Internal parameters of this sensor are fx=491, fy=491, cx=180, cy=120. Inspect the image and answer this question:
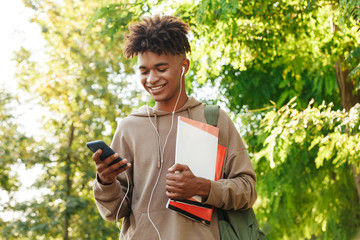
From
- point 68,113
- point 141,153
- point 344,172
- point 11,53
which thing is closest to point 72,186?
point 68,113

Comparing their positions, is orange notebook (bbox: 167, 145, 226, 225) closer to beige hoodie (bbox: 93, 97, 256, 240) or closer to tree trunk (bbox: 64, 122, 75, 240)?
beige hoodie (bbox: 93, 97, 256, 240)

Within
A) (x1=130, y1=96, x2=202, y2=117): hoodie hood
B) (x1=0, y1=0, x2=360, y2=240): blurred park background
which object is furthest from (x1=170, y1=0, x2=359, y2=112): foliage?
(x1=130, y1=96, x2=202, y2=117): hoodie hood

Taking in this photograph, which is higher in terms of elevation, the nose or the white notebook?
the nose

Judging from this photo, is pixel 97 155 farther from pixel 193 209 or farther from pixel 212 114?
pixel 212 114

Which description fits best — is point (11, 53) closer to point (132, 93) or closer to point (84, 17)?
point (84, 17)

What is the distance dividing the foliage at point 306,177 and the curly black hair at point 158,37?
112 inches

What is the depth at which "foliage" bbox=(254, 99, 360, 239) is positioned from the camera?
5.15 m

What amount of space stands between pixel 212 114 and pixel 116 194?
62cm

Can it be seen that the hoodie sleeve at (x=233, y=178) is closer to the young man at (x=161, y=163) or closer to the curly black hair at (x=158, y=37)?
the young man at (x=161, y=163)

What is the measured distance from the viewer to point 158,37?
2426 millimetres

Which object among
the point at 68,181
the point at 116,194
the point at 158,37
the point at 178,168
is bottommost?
the point at 68,181

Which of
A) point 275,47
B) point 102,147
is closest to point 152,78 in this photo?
point 102,147

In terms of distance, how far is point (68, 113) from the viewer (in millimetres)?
12453

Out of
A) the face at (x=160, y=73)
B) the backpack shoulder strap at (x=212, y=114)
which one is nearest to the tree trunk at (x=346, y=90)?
the backpack shoulder strap at (x=212, y=114)
